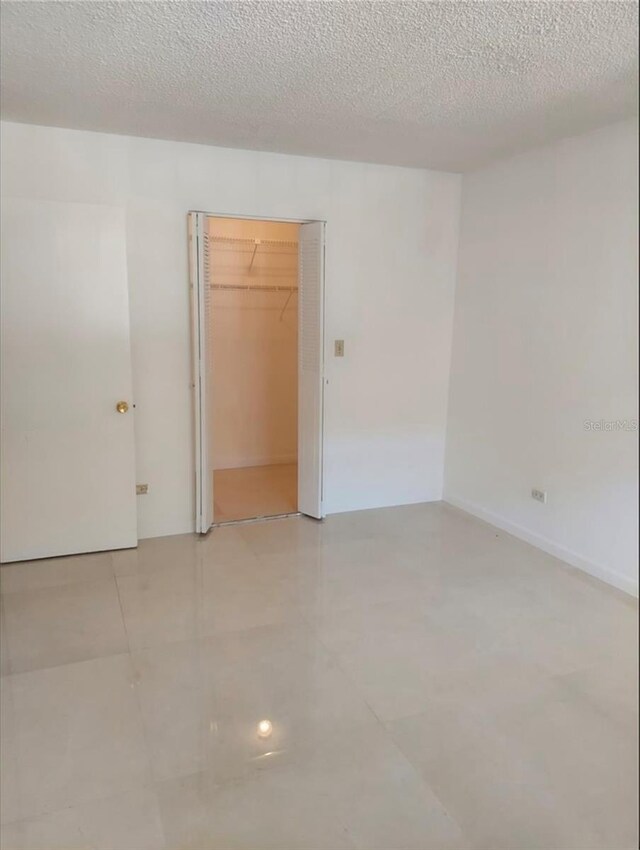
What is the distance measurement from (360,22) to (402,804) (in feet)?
8.29

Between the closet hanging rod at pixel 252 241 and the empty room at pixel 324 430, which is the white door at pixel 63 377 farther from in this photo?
the closet hanging rod at pixel 252 241

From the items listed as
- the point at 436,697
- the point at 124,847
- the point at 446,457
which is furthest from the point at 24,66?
the point at 446,457

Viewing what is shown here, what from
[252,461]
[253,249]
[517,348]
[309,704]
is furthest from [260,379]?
[309,704]

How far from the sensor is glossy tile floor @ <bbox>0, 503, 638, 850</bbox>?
1.70 m

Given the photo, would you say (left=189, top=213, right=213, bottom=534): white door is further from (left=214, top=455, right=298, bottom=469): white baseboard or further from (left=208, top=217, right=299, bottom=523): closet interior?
(left=214, top=455, right=298, bottom=469): white baseboard

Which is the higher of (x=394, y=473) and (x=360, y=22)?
(x=360, y=22)

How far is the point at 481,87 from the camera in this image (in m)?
2.57

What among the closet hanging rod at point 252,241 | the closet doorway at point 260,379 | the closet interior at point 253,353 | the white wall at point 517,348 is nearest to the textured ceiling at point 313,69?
the white wall at point 517,348

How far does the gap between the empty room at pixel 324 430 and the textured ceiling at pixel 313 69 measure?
19 mm

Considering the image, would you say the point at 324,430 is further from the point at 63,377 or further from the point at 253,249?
the point at 253,249

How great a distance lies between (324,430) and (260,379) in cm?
171

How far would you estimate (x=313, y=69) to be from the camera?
7.97 feet

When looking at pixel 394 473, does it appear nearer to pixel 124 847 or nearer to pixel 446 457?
pixel 446 457

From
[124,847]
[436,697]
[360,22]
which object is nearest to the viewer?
[124,847]
